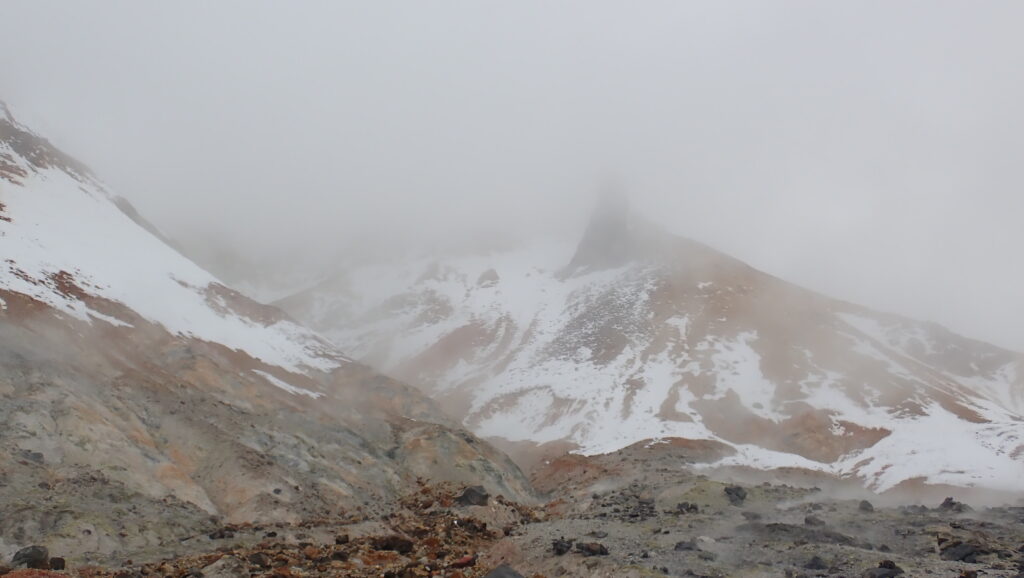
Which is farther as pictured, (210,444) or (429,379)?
(429,379)

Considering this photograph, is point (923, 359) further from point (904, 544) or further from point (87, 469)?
point (87, 469)

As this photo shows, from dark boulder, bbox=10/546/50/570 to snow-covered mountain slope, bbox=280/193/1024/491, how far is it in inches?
2891

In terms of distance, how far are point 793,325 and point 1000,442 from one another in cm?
5623

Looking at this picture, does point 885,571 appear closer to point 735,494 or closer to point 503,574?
point 503,574

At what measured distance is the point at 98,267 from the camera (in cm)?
6625

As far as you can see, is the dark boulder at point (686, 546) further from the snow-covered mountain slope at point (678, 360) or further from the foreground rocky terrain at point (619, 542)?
the snow-covered mountain slope at point (678, 360)

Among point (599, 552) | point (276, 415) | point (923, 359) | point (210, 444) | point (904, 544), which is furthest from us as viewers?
point (923, 359)

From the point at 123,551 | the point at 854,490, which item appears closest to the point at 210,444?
the point at 123,551

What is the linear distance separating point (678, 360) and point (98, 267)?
3498 inches

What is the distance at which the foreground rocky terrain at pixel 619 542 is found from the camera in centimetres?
2038

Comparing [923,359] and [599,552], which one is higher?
[923,359]

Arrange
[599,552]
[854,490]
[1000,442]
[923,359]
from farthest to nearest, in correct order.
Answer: [923,359]
[1000,442]
[854,490]
[599,552]

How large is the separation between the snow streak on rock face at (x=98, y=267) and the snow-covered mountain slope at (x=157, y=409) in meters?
0.30

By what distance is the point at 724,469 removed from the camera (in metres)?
77.1
